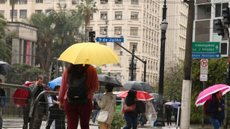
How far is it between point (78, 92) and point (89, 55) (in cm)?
65

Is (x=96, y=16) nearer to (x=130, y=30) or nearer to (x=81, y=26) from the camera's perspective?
(x=130, y=30)

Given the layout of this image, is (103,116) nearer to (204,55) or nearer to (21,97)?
(21,97)

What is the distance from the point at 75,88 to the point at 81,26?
71.9 metres

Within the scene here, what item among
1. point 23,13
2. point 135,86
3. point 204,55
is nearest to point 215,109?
point 135,86

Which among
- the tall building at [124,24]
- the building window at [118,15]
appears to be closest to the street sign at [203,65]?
the tall building at [124,24]

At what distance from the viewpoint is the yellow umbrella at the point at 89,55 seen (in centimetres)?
848

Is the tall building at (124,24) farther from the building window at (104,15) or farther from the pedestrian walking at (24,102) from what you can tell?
the pedestrian walking at (24,102)

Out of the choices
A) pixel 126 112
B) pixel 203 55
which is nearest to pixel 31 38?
pixel 203 55

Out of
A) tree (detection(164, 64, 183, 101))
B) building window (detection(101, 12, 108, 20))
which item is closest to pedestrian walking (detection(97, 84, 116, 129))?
tree (detection(164, 64, 183, 101))

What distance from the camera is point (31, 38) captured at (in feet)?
217

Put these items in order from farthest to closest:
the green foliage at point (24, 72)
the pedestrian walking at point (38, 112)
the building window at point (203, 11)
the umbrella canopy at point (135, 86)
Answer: the green foliage at point (24, 72) → the building window at point (203, 11) → the umbrella canopy at point (135, 86) → the pedestrian walking at point (38, 112)

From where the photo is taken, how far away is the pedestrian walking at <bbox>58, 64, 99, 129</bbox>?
8.41 m

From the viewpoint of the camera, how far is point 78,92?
8.39 meters

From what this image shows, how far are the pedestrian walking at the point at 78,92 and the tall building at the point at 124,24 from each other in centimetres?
9414
